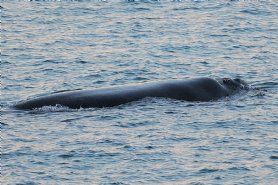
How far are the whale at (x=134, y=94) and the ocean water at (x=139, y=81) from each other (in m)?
0.33

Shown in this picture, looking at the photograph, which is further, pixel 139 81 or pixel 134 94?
pixel 139 81

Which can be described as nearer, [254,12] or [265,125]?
[265,125]

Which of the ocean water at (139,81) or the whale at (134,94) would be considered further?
the whale at (134,94)

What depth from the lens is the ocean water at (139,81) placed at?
25281 millimetres

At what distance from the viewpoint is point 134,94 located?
31.6 metres

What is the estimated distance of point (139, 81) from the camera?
3750cm

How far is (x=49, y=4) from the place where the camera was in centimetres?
5884

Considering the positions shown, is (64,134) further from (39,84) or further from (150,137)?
(39,84)

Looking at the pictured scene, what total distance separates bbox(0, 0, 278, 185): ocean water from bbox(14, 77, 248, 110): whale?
33cm

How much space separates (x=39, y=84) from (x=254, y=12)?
22.0 meters

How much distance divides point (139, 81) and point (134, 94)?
19.5 feet

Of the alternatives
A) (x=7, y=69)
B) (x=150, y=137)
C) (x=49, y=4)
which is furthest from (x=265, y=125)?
(x=49, y=4)

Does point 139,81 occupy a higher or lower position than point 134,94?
lower

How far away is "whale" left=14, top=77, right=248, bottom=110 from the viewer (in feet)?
101
